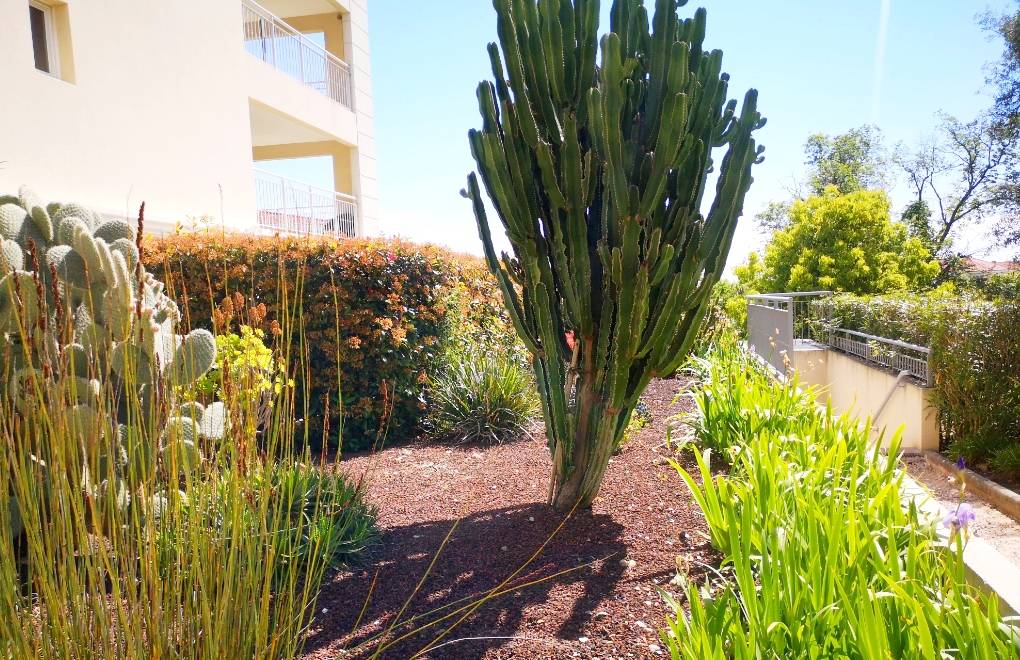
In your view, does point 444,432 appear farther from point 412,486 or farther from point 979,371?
point 979,371

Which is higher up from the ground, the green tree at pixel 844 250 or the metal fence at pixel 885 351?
the green tree at pixel 844 250

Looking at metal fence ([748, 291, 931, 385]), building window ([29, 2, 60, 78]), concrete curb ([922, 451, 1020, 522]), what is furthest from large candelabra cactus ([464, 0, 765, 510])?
building window ([29, 2, 60, 78])

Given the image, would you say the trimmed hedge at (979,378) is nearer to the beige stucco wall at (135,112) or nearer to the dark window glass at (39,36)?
the beige stucco wall at (135,112)

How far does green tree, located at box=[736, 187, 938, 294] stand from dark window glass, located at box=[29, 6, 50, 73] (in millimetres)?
16278

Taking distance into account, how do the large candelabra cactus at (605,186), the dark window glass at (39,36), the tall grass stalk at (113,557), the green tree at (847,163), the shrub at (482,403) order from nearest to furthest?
the tall grass stalk at (113,557) → the large candelabra cactus at (605,186) → the shrub at (482,403) → the dark window glass at (39,36) → the green tree at (847,163)

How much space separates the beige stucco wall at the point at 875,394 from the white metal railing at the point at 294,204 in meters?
8.09

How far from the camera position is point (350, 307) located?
20.0 ft

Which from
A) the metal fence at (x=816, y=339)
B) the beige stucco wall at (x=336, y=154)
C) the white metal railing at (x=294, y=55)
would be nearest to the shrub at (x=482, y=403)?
the metal fence at (x=816, y=339)

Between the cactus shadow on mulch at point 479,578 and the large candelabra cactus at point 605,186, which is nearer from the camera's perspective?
the cactus shadow on mulch at point 479,578

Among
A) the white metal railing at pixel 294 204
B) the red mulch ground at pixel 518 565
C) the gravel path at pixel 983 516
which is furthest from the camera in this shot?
the white metal railing at pixel 294 204

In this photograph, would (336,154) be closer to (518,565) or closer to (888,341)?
(888,341)

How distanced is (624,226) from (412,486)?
7.54 ft

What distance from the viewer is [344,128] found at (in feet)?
50.3

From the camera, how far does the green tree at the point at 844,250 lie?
17891mm
